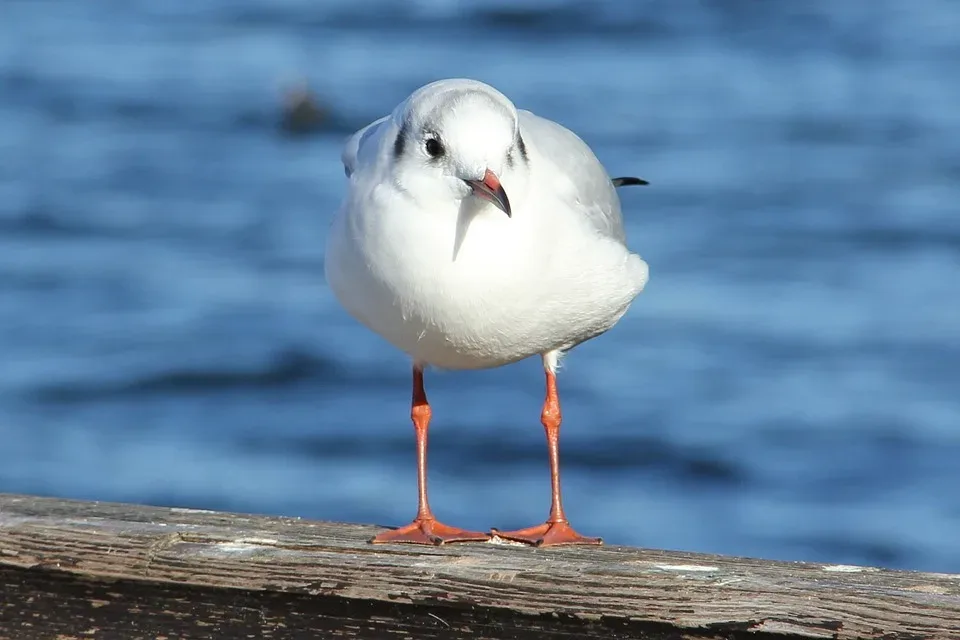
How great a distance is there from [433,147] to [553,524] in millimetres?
930

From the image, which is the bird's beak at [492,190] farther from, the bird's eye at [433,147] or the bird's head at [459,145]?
the bird's eye at [433,147]

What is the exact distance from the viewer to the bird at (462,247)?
368cm

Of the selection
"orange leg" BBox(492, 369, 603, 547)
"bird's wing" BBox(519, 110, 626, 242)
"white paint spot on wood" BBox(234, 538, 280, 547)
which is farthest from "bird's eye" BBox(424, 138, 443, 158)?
"white paint spot on wood" BBox(234, 538, 280, 547)

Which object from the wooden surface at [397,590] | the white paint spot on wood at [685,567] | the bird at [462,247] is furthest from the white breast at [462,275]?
the white paint spot on wood at [685,567]

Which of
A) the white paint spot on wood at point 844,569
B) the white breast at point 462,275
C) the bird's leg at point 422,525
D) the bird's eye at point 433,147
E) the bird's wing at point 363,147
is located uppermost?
the bird's wing at point 363,147

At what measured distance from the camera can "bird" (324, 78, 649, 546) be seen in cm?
368

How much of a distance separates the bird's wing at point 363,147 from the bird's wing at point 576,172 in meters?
0.35

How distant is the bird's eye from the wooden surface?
899 mm

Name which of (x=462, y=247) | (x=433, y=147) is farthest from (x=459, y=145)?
(x=462, y=247)

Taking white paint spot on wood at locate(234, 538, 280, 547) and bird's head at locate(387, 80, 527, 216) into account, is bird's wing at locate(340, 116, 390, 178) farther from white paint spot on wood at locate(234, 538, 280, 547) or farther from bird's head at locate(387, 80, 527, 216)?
white paint spot on wood at locate(234, 538, 280, 547)

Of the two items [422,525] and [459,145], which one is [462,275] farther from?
[422,525]

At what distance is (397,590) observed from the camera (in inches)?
116

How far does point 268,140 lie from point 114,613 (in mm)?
11559

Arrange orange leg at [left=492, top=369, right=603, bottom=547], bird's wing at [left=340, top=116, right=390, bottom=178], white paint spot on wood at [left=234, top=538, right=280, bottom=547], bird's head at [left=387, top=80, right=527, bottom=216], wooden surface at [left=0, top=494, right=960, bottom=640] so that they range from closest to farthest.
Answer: wooden surface at [left=0, top=494, right=960, bottom=640]
white paint spot on wood at [left=234, top=538, right=280, bottom=547]
bird's head at [left=387, top=80, right=527, bottom=216]
orange leg at [left=492, top=369, right=603, bottom=547]
bird's wing at [left=340, top=116, right=390, bottom=178]
